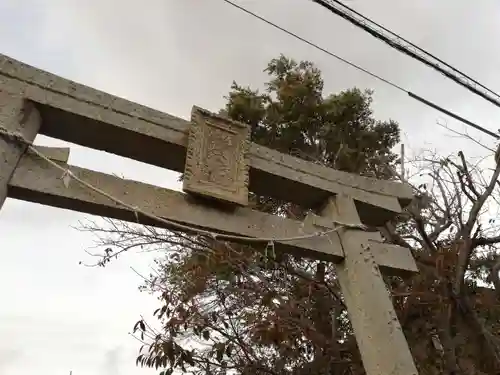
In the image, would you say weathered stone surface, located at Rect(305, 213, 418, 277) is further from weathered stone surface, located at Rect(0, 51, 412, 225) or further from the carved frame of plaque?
the carved frame of plaque

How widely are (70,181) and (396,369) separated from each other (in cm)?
180

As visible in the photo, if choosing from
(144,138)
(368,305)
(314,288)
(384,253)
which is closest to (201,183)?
(144,138)

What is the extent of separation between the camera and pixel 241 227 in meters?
2.34

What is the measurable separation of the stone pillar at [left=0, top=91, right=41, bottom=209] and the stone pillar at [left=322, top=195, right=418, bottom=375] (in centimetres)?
172

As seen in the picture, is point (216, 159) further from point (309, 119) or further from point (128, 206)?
point (309, 119)

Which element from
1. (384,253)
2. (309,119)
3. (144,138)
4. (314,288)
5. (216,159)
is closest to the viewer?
(144,138)

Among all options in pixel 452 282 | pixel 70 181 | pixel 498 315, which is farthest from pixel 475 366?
pixel 70 181

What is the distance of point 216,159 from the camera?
2396 mm

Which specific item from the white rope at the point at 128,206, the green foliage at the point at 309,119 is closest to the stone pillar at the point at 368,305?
the white rope at the point at 128,206

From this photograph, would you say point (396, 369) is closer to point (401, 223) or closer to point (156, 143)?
point (156, 143)

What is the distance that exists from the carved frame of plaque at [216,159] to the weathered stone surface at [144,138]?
0.23 ft

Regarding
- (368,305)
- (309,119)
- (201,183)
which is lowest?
(368,305)

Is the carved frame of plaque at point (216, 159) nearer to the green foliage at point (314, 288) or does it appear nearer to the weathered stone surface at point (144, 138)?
the weathered stone surface at point (144, 138)

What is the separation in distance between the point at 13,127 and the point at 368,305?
1946 mm
